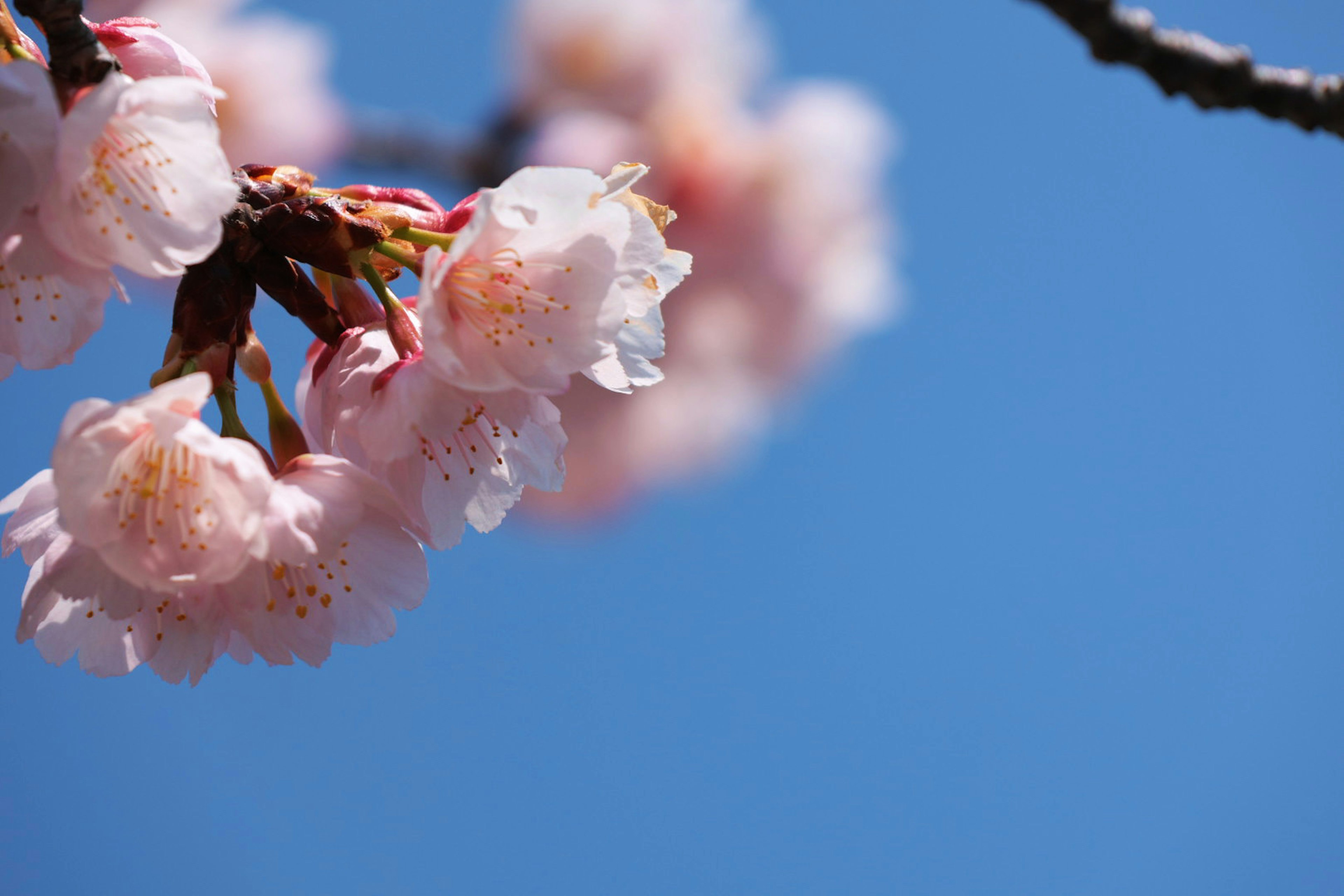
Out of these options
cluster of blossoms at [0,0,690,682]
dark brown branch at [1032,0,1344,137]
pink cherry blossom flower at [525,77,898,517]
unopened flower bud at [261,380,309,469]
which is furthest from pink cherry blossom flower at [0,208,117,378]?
pink cherry blossom flower at [525,77,898,517]

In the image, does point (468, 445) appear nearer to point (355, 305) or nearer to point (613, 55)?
point (355, 305)

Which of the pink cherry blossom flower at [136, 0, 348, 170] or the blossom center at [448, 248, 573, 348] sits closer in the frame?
the blossom center at [448, 248, 573, 348]

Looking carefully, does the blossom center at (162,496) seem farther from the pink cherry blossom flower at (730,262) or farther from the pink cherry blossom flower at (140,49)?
the pink cherry blossom flower at (730,262)

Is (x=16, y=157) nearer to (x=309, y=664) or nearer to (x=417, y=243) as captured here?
(x=417, y=243)

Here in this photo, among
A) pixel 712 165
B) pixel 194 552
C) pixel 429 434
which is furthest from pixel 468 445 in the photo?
pixel 712 165

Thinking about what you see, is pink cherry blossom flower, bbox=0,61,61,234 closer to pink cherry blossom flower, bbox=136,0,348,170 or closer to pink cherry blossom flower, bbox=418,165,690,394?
pink cherry blossom flower, bbox=418,165,690,394

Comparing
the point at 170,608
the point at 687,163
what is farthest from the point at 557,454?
the point at 687,163

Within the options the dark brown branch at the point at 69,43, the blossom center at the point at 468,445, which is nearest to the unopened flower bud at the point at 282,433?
the blossom center at the point at 468,445

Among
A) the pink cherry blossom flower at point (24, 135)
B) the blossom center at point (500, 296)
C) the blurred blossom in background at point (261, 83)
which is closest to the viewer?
the pink cherry blossom flower at point (24, 135)
